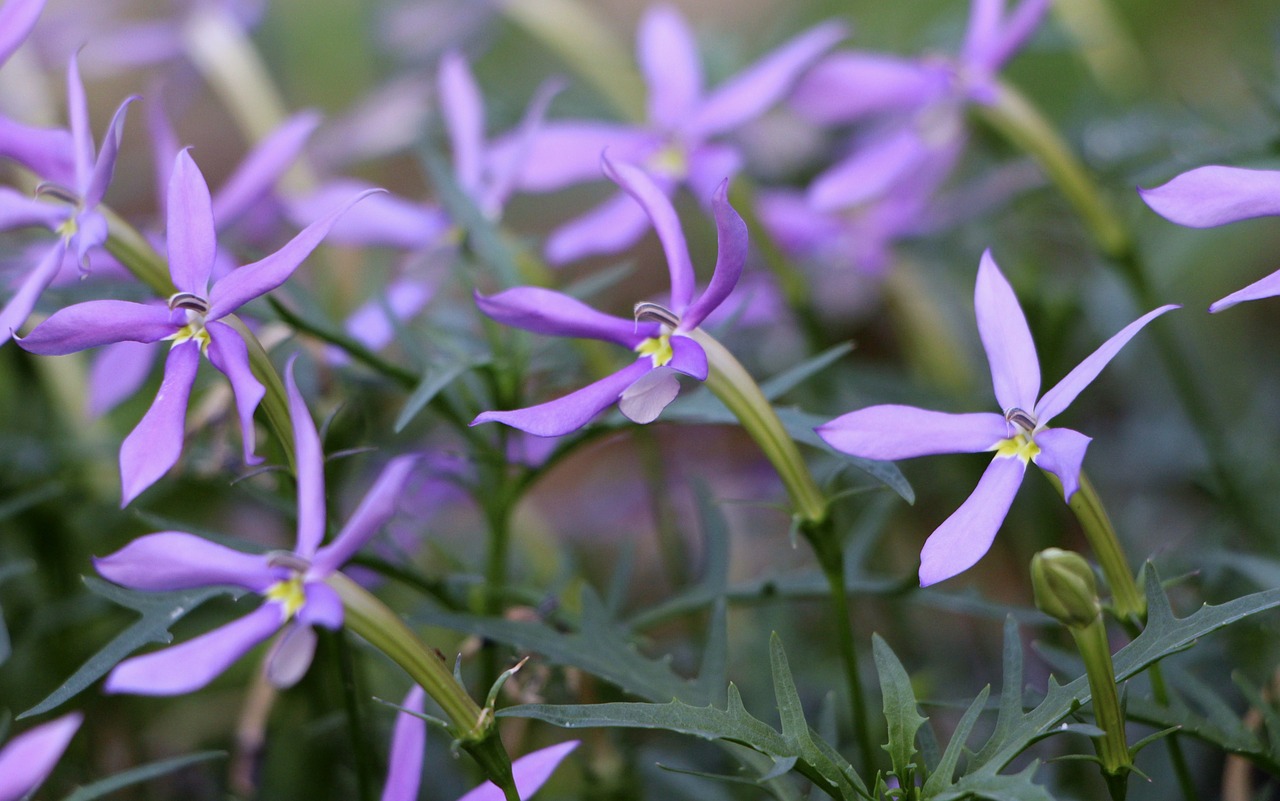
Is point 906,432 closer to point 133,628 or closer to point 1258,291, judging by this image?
point 1258,291

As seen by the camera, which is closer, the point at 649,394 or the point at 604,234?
the point at 649,394

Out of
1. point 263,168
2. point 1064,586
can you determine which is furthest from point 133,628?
point 1064,586

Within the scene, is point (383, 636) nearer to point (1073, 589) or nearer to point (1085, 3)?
point (1073, 589)

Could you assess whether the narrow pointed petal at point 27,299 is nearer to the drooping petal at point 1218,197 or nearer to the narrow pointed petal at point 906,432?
the narrow pointed petal at point 906,432

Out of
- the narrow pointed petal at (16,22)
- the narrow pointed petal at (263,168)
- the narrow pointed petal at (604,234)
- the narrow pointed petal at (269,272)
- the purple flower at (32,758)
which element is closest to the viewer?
the purple flower at (32,758)

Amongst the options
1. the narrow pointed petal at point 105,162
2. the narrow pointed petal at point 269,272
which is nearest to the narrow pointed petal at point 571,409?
the narrow pointed petal at point 269,272

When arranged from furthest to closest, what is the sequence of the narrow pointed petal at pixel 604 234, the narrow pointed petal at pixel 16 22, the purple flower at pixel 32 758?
the narrow pointed petal at pixel 604 234
the narrow pointed petal at pixel 16 22
the purple flower at pixel 32 758
